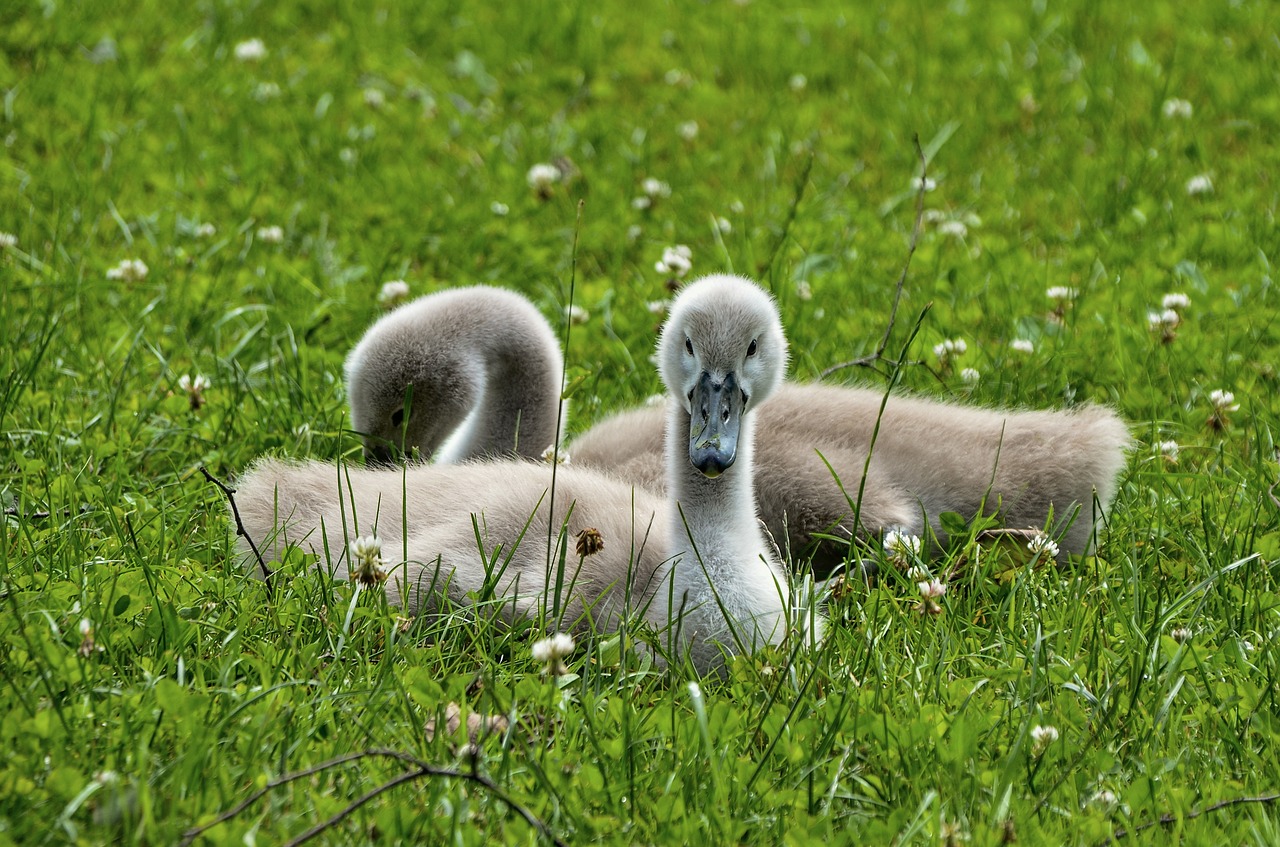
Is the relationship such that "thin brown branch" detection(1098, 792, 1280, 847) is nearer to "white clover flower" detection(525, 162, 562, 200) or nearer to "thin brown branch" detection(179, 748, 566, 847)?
"thin brown branch" detection(179, 748, 566, 847)

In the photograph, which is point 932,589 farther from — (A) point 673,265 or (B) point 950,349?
(A) point 673,265

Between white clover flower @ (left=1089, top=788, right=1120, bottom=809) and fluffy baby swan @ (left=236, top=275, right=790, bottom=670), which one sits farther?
fluffy baby swan @ (left=236, top=275, right=790, bottom=670)

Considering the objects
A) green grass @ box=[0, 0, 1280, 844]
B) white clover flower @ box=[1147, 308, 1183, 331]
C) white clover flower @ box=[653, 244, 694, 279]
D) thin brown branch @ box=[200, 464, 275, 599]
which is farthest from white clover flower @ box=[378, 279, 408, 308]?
white clover flower @ box=[1147, 308, 1183, 331]

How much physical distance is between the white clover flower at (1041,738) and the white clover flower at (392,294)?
129 inches

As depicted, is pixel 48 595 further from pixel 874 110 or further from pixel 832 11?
pixel 832 11

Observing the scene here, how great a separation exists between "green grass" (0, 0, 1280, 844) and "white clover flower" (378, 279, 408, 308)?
4.7 inches

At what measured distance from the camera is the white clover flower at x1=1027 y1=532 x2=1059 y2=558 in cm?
374

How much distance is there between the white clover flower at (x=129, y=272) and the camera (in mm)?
5473

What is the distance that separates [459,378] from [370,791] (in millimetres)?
2119

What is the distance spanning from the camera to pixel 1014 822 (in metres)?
2.67

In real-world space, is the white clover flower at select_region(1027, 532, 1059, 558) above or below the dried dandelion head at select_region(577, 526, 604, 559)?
below

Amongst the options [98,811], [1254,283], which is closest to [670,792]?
[98,811]

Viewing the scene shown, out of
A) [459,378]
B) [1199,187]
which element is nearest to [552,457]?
[459,378]

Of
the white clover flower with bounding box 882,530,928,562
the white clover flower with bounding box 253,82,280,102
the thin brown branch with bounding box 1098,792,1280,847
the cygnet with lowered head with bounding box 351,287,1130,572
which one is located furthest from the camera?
the white clover flower with bounding box 253,82,280,102
